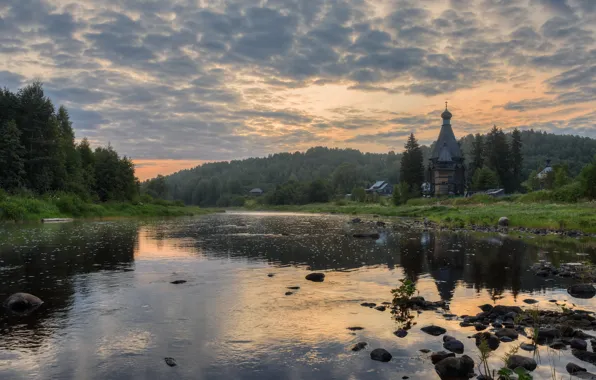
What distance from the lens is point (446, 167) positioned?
113000 mm

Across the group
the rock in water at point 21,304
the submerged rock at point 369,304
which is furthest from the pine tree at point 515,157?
the rock in water at point 21,304

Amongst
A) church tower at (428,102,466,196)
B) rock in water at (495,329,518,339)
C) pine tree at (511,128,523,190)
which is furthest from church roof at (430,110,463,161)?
rock in water at (495,329,518,339)

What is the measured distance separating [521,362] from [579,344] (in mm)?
2469

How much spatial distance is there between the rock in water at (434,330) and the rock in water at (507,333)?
1.44 meters

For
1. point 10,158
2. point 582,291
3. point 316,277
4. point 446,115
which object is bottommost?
point 582,291

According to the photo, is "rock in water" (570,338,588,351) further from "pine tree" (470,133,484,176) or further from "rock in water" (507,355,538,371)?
"pine tree" (470,133,484,176)

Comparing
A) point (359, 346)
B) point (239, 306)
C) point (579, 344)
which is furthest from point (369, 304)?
point (579, 344)

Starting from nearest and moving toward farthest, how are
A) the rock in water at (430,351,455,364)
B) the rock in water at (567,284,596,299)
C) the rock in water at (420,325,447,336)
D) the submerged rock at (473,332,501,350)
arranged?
the rock in water at (430,351,455,364)
the submerged rock at (473,332,501,350)
the rock in water at (420,325,447,336)
the rock in water at (567,284,596,299)

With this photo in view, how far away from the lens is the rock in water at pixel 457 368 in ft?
31.4

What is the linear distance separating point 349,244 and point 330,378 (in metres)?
26.8

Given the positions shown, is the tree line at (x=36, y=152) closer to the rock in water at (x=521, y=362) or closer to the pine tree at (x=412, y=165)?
the rock in water at (x=521, y=362)

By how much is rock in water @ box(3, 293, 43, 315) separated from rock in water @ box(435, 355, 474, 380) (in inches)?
504

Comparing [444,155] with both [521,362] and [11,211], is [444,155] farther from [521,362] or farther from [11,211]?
[521,362]

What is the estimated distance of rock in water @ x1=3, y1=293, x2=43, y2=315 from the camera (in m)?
14.1
